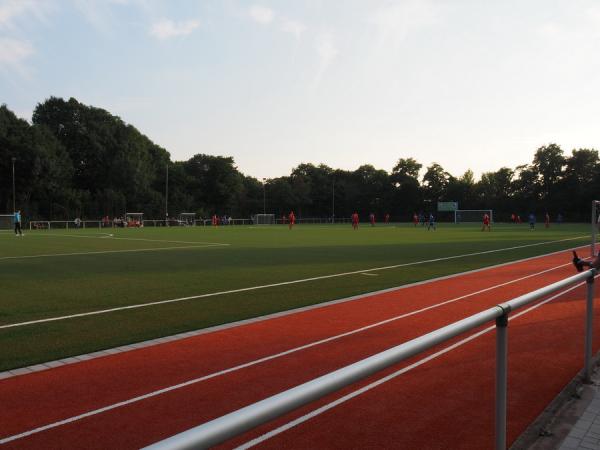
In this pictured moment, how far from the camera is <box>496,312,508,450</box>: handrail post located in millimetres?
3332

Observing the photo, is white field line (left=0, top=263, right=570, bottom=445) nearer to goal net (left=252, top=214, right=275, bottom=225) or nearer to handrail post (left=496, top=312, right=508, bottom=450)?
handrail post (left=496, top=312, right=508, bottom=450)

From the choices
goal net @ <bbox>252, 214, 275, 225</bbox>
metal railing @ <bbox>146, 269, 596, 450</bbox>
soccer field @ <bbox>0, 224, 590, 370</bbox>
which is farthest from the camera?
goal net @ <bbox>252, 214, 275, 225</bbox>

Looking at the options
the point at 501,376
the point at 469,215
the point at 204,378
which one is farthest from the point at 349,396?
the point at 469,215

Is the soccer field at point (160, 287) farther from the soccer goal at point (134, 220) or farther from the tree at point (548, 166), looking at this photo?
the tree at point (548, 166)

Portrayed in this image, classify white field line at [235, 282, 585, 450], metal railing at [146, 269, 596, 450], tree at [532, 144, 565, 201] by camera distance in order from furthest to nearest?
tree at [532, 144, 565, 201] → white field line at [235, 282, 585, 450] → metal railing at [146, 269, 596, 450]

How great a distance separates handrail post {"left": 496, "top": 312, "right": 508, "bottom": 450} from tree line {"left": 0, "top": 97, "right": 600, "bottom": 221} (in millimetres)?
64610

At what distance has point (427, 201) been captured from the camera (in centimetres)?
11050

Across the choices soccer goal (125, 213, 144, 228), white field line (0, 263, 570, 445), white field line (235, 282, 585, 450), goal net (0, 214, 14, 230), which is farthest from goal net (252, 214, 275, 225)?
white field line (235, 282, 585, 450)

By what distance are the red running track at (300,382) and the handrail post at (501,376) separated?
0.80m

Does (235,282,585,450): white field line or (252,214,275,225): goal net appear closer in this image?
(235,282,585,450): white field line

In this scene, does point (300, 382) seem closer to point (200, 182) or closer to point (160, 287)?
point (160, 287)

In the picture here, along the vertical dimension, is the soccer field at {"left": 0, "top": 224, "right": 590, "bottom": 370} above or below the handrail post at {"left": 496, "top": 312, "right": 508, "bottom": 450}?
below

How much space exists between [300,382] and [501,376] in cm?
246

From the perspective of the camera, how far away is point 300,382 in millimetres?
5414
